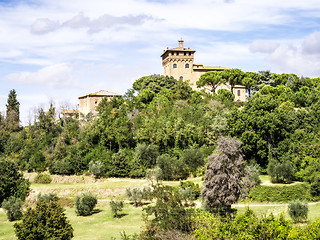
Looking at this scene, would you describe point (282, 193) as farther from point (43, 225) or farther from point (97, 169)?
point (97, 169)

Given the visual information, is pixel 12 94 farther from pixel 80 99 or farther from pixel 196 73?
pixel 196 73

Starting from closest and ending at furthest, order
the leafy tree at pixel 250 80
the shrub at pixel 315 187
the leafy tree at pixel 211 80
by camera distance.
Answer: the shrub at pixel 315 187 < the leafy tree at pixel 211 80 < the leafy tree at pixel 250 80

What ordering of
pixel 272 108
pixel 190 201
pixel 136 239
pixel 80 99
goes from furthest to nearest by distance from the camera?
1. pixel 80 99
2. pixel 272 108
3. pixel 190 201
4. pixel 136 239

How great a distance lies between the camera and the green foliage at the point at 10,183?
36.5 metres

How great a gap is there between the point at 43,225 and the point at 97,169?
19.8 meters

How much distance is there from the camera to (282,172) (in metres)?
32.9

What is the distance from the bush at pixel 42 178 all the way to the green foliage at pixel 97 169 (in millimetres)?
5398

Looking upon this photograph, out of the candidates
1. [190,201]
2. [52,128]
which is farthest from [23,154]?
[190,201]

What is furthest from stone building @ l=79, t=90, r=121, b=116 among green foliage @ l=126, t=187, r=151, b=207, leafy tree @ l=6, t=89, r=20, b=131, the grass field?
green foliage @ l=126, t=187, r=151, b=207

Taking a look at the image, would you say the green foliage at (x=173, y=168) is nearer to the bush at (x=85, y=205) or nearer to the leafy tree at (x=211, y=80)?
the bush at (x=85, y=205)

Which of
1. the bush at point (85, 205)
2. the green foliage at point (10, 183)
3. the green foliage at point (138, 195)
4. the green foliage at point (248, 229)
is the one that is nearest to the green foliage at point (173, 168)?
the green foliage at point (138, 195)

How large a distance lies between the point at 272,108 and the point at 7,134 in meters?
39.0

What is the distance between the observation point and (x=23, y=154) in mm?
48531

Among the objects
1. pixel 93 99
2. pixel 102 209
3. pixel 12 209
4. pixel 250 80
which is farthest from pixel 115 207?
pixel 93 99
